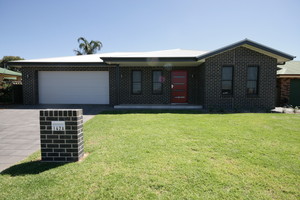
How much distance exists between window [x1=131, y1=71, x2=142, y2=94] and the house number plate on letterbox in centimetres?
938

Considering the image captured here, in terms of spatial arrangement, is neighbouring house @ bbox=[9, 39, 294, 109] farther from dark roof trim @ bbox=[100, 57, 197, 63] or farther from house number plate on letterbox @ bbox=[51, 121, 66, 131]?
house number plate on letterbox @ bbox=[51, 121, 66, 131]

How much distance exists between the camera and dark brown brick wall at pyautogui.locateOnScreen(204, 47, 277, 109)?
1000 centimetres

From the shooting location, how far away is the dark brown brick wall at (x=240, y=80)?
10000mm

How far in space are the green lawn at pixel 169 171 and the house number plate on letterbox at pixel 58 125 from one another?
65cm

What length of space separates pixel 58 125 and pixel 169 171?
2154 millimetres

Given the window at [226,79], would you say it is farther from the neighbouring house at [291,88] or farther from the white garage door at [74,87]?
the white garage door at [74,87]

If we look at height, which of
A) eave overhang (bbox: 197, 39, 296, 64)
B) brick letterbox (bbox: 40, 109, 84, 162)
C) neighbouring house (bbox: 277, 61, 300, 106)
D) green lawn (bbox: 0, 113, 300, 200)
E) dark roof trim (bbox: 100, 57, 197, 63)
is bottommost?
green lawn (bbox: 0, 113, 300, 200)

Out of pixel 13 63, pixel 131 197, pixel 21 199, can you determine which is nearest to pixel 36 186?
pixel 21 199

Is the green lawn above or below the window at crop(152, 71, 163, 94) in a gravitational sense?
below

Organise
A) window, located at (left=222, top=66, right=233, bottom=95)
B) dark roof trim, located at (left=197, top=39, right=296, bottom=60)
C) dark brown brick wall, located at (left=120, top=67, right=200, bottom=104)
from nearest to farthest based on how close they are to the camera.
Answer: dark roof trim, located at (left=197, top=39, right=296, bottom=60) → window, located at (left=222, top=66, right=233, bottom=95) → dark brown brick wall, located at (left=120, top=67, right=200, bottom=104)

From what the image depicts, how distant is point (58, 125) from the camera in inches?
129

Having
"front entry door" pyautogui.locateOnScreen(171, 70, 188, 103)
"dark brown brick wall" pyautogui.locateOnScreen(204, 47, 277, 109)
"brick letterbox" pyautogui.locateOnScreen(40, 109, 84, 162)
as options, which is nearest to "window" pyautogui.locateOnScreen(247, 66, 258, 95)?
"dark brown brick wall" pyautogui.locateOnScreen(204, 47, 277, 109)

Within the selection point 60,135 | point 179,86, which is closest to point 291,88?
point 179,86

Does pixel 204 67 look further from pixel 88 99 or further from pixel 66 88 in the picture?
pixel 66 88
